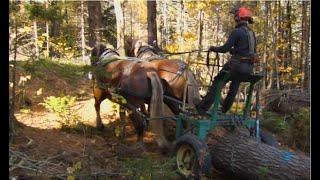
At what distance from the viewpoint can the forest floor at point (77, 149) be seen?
16.1 ft

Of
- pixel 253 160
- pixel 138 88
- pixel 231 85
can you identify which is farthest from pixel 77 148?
pixel 253 160

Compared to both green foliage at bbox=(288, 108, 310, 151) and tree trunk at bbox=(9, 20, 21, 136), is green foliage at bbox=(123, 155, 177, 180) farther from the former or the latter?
green foliage at bbox=(288, 108, 310, 151)

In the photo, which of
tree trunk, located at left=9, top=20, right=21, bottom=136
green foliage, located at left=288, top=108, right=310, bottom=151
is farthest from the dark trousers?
tree trunk, located at left=9, top=20, right=21, bottom=136

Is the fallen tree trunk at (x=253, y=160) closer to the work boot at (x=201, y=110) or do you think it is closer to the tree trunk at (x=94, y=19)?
the work boot at (x=201, y=110)

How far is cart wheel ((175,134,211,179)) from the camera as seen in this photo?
617cm

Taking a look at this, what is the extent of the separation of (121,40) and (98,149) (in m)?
7.01

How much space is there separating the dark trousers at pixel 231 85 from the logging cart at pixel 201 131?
86mm

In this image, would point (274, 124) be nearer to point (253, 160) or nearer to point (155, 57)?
point (155, 57)

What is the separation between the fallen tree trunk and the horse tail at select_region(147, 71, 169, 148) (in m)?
0.96

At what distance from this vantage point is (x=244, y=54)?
6.41 metres

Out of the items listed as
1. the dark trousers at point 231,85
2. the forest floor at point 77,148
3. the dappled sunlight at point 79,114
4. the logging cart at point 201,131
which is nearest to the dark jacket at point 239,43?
the dark trousers at point 231,85

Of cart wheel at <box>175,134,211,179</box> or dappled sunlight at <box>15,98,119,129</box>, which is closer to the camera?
cart wheel at <box>175,134,211,179</box>

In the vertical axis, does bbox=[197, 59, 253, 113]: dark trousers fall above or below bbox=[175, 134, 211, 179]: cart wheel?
above
